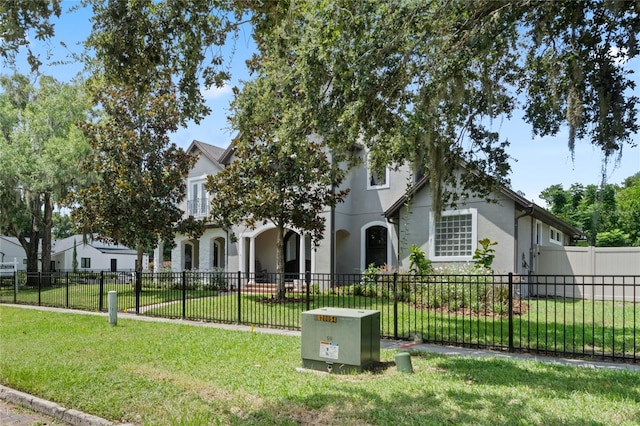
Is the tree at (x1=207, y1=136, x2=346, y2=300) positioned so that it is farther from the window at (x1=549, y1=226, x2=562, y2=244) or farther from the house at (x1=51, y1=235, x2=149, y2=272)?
the house at (x1=51, y1=235, x2=149, y2=272)

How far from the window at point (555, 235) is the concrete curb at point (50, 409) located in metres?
20.4

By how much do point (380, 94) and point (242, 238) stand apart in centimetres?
1499

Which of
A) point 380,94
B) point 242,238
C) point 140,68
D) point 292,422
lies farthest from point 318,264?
point 292,422

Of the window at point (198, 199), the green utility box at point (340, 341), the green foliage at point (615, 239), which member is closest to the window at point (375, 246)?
the window at point (198, 199)

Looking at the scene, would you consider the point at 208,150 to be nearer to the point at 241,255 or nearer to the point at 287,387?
the point at 241,255

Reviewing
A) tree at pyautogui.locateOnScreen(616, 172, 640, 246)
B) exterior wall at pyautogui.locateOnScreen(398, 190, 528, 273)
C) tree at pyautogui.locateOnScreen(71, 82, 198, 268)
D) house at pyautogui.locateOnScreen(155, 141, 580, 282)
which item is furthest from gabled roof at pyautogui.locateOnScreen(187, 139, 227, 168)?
tree at pyautogui.locateOnScreen(616, 172, 640, 246)

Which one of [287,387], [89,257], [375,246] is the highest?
[375,246]

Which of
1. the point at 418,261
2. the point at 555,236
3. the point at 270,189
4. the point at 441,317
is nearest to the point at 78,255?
the point at 270,189

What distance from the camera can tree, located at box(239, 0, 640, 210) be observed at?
6695mm

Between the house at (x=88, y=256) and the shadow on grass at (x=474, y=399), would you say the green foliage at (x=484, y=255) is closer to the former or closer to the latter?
the shadow on grass at (x=474, y=399)

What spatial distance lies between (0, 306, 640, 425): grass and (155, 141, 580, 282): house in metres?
7.48

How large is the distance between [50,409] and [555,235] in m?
22.0

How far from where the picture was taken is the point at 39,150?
2447 cm

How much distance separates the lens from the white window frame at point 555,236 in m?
21.3
